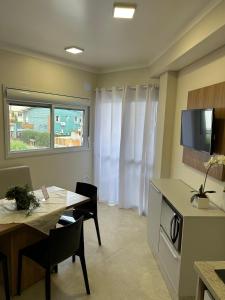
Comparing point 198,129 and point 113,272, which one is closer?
point 198,129

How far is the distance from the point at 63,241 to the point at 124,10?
1.96 meters

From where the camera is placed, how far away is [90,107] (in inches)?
171

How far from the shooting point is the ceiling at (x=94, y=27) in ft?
6.26

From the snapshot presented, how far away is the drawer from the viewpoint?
77.6 inches

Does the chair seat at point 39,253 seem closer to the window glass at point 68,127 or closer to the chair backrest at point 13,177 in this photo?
the chair backrest at point 13,177

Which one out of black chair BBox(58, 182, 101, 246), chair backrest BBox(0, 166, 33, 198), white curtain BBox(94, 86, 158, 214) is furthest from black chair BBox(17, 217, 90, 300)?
white curtain BBox(94, 86, 158, 214)

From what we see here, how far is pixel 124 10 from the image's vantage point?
6.31 ft

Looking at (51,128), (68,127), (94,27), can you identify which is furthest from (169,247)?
(68,127)

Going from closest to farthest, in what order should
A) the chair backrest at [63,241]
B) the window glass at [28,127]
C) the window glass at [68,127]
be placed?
the chair backrest at [63,241] → the window glass at [28,127] → the window glass at [68,127]

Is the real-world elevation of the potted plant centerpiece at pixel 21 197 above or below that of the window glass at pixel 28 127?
below

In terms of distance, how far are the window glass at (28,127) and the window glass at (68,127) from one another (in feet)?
0.61

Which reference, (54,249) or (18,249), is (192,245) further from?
(18,249)

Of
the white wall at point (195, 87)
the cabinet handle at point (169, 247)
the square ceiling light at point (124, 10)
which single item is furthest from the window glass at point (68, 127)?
the cabinet handle at point (169, 247)

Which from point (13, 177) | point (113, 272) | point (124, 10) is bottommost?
point (113, 272)
